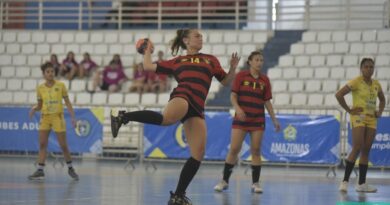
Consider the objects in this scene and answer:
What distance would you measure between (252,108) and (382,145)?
5.96 metres

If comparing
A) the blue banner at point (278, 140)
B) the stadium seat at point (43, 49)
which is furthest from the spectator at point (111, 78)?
the blue banner at point (278, 140)

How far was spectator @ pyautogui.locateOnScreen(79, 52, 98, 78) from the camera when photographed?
977 inches

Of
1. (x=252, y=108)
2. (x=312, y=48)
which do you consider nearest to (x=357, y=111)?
(x=252, y=108)

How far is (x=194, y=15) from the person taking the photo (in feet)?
84.9

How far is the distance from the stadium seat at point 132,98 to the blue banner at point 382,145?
23.5 ft

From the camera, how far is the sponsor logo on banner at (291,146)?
1886cm

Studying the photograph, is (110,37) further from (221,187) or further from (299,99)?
(221,187)

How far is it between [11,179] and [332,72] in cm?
1009

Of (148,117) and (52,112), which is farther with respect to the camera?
(52,112)

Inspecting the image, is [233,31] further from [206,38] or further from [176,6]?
[176,6]

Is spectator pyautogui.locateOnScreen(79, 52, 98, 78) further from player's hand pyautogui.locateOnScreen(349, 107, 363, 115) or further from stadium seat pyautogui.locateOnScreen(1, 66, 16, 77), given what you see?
player's hand pyautogui.locateOnScreen(349, 107, 363, 115)

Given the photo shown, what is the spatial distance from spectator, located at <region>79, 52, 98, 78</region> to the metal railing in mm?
1764

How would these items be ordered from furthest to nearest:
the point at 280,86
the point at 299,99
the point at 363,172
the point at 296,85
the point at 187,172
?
the point at 280,86
the point at 296,85
the point at 299,99
the point at 363,172
the point at 187,172

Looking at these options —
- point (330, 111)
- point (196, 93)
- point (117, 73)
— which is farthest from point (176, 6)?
point (196, 93)
